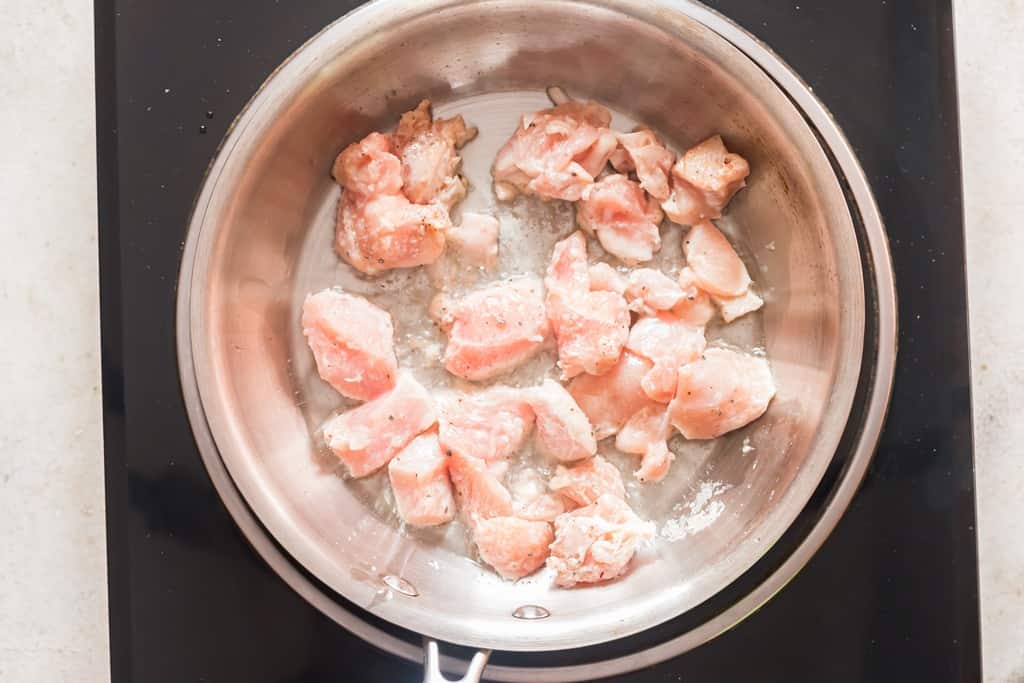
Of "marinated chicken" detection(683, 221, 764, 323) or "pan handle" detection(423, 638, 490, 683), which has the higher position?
"marinated chicken" detection(683, 221, 764, 323)

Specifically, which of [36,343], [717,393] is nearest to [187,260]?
[36,343]

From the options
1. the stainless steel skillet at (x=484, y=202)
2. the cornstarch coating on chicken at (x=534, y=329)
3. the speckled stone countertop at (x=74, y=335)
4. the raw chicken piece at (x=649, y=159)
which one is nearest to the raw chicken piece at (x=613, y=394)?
the cornstarch coating on chicken at (x=534, y=329)

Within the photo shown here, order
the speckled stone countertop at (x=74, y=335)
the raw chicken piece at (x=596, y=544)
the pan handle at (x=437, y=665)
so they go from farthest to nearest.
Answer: the speckled stone countertop at (x=74, y=335) → the raw chicken piece at (x=596, y=544) → the pan handle at (x=437, y=665)

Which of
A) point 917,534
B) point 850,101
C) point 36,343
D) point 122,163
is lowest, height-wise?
point 917,534

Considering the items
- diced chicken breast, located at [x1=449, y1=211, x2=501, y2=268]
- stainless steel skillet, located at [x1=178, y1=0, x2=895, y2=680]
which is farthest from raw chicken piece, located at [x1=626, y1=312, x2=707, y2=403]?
diced chicken breast, located at [x1=449, y1=211, x2=501, y2=268]

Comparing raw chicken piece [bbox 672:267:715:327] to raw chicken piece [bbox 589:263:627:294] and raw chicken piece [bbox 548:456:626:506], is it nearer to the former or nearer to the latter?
raw chicken piece [bbox 589:263:627:294]

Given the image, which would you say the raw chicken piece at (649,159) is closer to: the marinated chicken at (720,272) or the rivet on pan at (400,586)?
the marinated chicken at (720,272)

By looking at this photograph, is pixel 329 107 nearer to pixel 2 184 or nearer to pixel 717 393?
pixel 2 184
